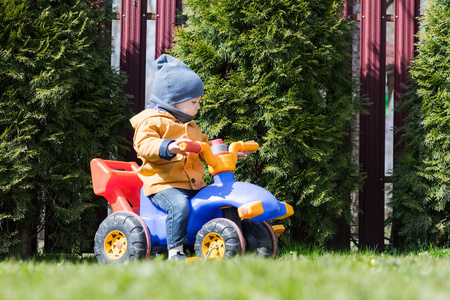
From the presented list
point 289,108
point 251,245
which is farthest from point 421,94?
point 251,245

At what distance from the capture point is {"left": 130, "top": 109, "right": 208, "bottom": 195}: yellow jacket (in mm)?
3580

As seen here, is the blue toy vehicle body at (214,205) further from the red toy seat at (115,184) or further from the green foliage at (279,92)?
the green foliage at (279,92)

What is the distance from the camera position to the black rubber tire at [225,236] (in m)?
3.13

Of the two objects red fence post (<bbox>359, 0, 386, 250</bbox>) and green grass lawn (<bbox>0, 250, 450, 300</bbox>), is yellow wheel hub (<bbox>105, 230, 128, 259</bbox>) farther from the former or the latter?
red fence post (<bbox>359, 0, 386, 250</bbox>)

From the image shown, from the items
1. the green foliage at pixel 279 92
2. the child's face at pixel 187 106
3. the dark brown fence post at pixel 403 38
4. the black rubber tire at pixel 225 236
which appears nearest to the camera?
the black rubber tire at pixel 225 236

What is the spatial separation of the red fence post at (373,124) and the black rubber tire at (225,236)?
2.92 metres

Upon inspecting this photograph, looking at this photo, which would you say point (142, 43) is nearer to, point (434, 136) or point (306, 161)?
point (306, 161)

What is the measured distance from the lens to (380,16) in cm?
578

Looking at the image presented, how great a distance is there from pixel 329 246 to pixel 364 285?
3.60 meters

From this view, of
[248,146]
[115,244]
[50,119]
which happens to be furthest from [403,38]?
[115,244]

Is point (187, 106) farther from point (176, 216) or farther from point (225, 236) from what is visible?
point (225, 236)

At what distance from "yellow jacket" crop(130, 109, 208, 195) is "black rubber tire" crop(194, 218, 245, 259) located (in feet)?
1.54

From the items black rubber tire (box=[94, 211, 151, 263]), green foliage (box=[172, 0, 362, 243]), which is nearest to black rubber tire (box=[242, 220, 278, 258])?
black rubber tire (box=[94, 211, 151, 263])

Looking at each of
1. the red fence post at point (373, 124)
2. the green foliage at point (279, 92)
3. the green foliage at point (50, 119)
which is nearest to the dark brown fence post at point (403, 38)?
the red fence post at point (373, 124)
